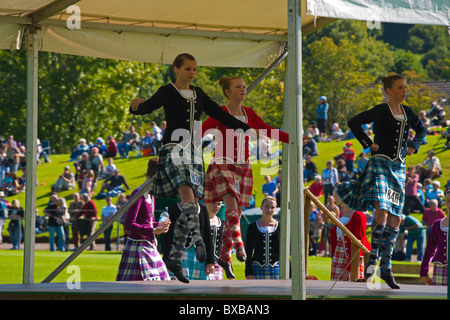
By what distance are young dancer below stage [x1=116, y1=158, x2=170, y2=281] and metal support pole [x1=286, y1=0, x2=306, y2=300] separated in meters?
3.96

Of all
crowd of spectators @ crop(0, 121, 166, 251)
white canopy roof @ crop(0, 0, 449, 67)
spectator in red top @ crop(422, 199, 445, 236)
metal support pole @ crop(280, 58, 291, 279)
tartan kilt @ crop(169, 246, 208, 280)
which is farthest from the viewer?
crowd of spectators @ crop(0, 121, 166, 251)

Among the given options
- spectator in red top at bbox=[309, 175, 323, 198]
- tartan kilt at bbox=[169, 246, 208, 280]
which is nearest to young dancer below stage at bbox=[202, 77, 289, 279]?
tartan kilt at bbox=[169, 246, 208, 280]

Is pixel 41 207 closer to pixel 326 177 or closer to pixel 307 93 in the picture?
pixel 326 177

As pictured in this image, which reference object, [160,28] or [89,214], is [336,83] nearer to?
[89,214]

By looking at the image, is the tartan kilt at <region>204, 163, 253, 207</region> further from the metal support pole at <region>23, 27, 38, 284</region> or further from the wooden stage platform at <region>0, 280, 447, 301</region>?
the metal support pole at <region>23, 27, 38, 284</region>

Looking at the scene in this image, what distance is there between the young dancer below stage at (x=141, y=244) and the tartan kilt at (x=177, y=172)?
227 centimetres

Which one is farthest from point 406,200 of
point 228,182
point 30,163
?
point 30,163

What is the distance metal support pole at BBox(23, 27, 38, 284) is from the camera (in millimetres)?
9352

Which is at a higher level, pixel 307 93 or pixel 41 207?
pixel 307 93

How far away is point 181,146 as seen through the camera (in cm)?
784

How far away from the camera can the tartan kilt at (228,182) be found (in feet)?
28.7

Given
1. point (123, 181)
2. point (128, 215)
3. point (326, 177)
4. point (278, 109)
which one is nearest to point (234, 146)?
point (128, 215)

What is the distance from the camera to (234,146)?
894 cm
